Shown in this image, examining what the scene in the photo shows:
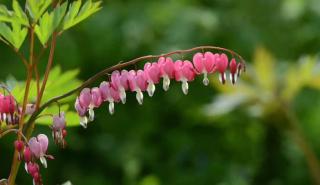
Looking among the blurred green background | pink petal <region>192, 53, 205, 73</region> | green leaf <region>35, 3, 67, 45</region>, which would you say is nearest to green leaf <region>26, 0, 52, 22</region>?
green leaf <region>35, 3, 67, 45</region>

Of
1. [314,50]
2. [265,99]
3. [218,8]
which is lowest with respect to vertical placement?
[265,99]

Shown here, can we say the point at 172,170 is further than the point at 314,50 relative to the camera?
No

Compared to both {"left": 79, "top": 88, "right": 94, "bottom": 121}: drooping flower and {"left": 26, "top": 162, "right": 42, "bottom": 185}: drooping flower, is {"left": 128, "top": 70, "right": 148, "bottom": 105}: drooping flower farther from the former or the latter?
{"left": 26, "top": 162, "right": 42, "bottom": 185}: drooping flower

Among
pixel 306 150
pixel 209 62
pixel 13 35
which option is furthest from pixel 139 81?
pixel 306 150

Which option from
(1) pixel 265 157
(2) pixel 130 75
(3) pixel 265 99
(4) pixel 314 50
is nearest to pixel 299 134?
(3) pixel 265 99

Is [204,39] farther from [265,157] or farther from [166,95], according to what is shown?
[265,157]

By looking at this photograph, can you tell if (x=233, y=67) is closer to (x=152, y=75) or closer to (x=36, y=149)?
(x=152, y=75)
